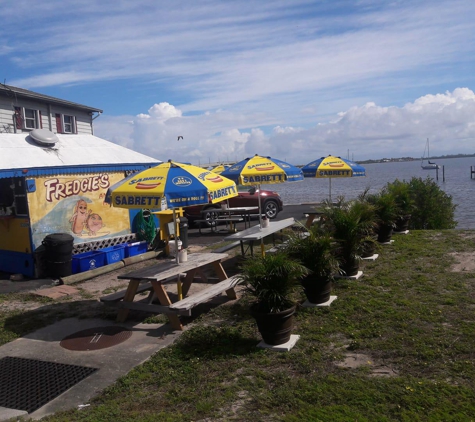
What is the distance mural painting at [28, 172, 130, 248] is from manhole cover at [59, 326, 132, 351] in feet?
13.6

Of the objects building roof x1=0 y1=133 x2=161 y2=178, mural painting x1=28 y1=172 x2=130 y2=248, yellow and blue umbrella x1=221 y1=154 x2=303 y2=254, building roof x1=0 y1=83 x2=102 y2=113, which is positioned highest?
building roof x1=0 y1=83 x2=102 y2=113

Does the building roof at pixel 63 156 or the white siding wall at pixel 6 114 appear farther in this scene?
the white siding wall at pixel 6 114

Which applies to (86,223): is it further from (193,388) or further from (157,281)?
(193,388)

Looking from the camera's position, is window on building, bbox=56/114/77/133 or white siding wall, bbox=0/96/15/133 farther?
window on building, bbox=56/114/77/133

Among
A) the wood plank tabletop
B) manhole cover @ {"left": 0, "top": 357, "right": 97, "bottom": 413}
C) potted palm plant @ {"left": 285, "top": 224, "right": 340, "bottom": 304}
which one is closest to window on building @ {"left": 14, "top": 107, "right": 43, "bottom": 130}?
the wood plank tabletop

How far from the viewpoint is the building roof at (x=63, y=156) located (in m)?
9.69

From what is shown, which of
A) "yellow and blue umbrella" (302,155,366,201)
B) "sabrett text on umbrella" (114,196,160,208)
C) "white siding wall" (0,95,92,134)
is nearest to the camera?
"sabrett text on umbrella" (114,196,160,208)

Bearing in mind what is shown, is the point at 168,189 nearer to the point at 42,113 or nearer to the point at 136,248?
the point at 136,248

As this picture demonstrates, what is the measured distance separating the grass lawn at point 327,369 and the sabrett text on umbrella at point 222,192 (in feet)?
5.55

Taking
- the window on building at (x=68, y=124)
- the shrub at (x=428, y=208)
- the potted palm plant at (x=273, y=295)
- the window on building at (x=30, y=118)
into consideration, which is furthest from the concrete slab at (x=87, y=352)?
the window on building at (x=68, y=124)

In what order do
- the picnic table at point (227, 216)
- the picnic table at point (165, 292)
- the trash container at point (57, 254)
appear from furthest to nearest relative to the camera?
the picnic table at point (227, 216), the trash container at point (57, 254), the picnic table at point (165, 292)

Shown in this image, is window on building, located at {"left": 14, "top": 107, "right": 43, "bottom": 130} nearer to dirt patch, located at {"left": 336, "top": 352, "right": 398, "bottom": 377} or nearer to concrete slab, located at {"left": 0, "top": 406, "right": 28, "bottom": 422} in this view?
concrete slab, located at {"left": 0, "top": 406, "right": 28, "bottom": 422}

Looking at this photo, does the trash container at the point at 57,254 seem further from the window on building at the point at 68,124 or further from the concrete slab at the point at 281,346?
the window on building at the point at 68,124

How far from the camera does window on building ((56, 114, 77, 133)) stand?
80.2 feet
